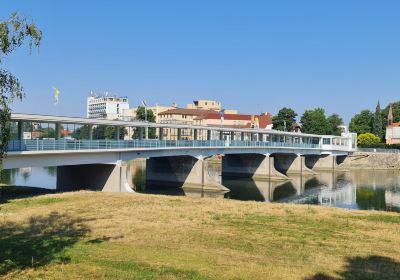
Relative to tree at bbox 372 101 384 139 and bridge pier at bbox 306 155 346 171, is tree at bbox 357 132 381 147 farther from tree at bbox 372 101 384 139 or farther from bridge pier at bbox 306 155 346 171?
bridge pier at bbox 306 155 346 171

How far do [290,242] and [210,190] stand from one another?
138ft

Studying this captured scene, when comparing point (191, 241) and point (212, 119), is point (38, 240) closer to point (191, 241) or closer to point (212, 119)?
point (191, 241)

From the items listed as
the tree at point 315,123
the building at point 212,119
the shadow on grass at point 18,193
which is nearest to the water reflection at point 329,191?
the shadow on grass at point 18,193

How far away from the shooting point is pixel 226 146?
7619 centimetres

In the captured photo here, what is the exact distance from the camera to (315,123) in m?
152

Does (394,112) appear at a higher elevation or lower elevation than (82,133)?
higher

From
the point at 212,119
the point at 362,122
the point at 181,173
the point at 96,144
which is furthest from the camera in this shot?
the point at 212,119

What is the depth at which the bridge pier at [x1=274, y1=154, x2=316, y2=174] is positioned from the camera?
321 ft

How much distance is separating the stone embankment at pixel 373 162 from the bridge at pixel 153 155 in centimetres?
260

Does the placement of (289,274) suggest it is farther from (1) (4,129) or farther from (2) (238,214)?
(2) (238,214)

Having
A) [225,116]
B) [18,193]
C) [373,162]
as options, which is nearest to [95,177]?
[18,193]

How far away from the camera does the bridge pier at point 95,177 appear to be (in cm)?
5047

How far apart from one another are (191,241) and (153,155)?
37916 millimetres

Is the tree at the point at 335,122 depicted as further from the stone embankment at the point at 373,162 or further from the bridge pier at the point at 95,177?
the bridge pier at the point at 95,177
